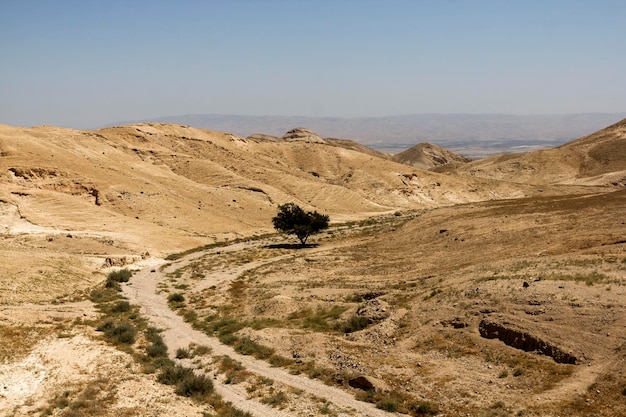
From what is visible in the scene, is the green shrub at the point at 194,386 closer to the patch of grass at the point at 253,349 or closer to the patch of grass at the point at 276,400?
the patch of grass at the point at 276,400

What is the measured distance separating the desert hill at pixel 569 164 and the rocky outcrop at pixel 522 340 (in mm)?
116218

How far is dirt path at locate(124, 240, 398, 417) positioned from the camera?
2002cm

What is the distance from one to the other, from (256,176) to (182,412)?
3374 inches

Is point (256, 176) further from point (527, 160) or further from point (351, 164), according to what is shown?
point (527, 160)

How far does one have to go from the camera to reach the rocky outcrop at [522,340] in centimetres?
2078

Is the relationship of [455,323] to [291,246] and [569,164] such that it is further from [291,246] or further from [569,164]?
[569,164]

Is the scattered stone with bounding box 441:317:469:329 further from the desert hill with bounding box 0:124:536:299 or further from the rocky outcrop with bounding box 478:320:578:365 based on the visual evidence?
the desert hill with bounding box 0:124:536:299

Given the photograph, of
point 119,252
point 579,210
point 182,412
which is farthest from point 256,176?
point 182,412

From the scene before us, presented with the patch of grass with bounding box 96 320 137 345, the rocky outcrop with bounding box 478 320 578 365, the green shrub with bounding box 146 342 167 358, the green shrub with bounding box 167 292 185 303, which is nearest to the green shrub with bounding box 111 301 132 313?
the green shrub with bounding box 167 292 185 303

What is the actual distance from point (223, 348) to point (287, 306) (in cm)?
694

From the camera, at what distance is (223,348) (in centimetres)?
2753

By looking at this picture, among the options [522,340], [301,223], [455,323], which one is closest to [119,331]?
[455,323]

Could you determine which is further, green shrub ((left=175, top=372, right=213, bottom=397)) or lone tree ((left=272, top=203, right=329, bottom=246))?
lone tree ((left=272, top=203, right=329, bottom=246))

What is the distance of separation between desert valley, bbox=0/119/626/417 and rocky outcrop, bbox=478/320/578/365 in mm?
67
